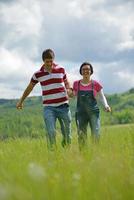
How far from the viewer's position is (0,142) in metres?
10.2

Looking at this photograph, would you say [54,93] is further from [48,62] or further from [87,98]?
[87,98]

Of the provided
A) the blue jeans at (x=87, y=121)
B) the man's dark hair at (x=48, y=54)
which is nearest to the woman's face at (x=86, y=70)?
the blue jeans at (x=87, y=121)

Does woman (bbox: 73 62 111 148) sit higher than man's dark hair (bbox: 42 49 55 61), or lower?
lower

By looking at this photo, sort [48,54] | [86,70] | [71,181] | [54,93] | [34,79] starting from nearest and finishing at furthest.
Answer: [71,181] → [48,54] → [54,93] → [34,79] → [86,70]

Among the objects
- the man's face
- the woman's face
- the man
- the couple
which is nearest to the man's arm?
the couple

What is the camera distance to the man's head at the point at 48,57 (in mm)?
9578

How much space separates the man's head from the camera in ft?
31.4

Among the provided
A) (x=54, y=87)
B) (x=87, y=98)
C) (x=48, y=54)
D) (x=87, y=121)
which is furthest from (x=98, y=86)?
(x=48, y=54)

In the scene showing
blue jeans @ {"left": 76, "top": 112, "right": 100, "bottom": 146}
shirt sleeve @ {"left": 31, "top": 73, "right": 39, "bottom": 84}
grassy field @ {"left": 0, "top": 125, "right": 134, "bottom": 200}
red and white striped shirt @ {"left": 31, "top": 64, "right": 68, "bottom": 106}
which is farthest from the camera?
blue jeans @ {"left": 76, "top": 112, "right": 100, "bottom": 146}

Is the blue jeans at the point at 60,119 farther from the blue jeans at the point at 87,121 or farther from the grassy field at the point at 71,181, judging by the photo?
the grassy field at the point at 71,181

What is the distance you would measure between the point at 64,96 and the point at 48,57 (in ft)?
2.48

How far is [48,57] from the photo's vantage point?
31.6ft

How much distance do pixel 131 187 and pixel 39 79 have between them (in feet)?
20.0

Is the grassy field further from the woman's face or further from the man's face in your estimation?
the woman's face
